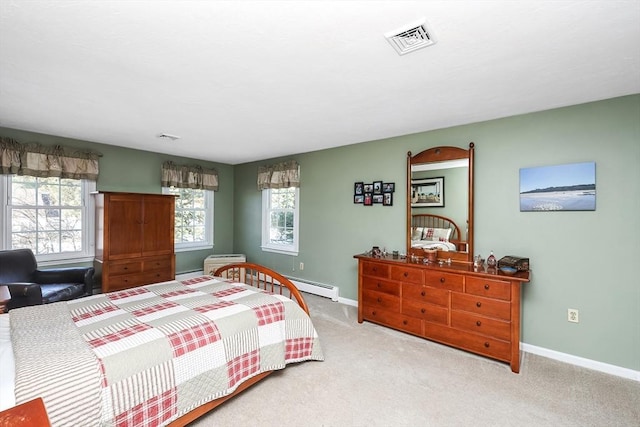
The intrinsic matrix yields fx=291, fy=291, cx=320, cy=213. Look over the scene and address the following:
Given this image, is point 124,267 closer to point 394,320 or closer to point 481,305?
point 394,320

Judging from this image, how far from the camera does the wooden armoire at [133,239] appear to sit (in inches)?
150

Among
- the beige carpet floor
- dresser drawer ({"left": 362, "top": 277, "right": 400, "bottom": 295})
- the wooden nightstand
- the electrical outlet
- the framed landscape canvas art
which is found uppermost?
the framed landscape canvas art

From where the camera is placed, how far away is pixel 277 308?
236 cm

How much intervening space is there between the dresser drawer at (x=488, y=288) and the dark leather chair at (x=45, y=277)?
4098mm

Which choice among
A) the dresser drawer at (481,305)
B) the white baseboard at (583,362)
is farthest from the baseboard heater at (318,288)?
the white baseboard at (583,362)

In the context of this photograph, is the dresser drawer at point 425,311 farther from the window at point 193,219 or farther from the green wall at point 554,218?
the window at point 193,219

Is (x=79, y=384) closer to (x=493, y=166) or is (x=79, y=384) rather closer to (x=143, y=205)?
(x=143, y=205)

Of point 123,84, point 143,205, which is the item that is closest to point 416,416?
point 123,84

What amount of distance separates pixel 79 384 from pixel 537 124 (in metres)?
3.88

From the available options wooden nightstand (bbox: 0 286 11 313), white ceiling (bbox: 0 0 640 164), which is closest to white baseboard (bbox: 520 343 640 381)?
white ceiling (bbox: 0 0 640 164)

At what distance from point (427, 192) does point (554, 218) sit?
1.21 m

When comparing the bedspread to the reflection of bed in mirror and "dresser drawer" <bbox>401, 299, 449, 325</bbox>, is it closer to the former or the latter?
"dresser drawer" <bbox>401, 299, 449, 325</bbox>

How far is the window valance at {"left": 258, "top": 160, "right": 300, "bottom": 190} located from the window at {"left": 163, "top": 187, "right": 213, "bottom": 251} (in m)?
1.18

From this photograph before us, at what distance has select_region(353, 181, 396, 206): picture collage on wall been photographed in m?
3.81
